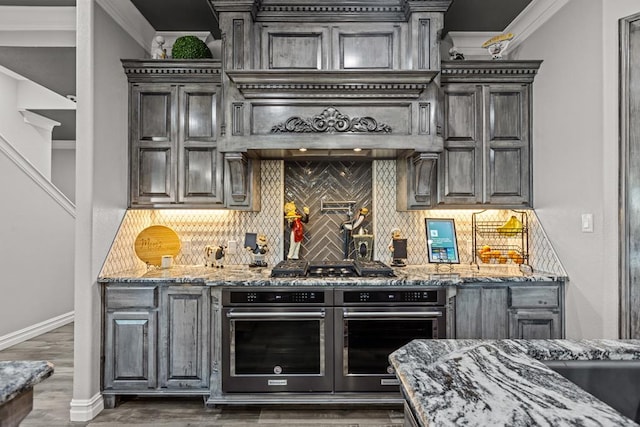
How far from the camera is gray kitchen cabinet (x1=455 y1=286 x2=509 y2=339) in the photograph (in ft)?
8.91

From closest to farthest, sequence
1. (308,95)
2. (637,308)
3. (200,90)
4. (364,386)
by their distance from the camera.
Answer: (637,308)
(364,386)
(308,95)
(200,90)

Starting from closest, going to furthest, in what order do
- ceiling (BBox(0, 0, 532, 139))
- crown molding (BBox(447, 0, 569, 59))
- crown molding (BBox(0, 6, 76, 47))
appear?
crown molding (BBox(447, 0, 569, 59)), ceiling (BBox(0, 0, 532, 139)), crown molding (BBox(0, 6, 76, 47))

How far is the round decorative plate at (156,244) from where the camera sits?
308 centimetres

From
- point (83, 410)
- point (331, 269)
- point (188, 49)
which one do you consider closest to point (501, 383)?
point (331, 269)

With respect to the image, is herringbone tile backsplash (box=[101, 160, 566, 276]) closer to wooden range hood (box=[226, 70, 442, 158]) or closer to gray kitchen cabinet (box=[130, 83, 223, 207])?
gray kitchen cabinet (box=[130, 83, 223, 207])

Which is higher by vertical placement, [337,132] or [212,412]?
[337,132]

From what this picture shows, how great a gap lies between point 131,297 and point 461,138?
2.79 meters

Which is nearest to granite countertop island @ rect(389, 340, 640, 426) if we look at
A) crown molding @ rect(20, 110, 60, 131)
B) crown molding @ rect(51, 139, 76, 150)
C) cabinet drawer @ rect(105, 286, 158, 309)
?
cabinet drawer @ rect(105, 286, 158, 309)

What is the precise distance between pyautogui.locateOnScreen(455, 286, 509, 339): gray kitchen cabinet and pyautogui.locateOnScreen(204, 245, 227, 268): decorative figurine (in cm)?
188

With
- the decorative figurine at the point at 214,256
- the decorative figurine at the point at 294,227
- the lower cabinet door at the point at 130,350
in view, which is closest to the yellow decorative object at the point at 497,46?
the decorative figurine at the point at 294,227

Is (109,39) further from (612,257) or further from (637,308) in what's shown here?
(637,308)

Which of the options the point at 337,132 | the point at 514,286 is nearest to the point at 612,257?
the point at 514,286

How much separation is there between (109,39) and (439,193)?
2.81m

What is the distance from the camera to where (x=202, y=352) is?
2.71 m
